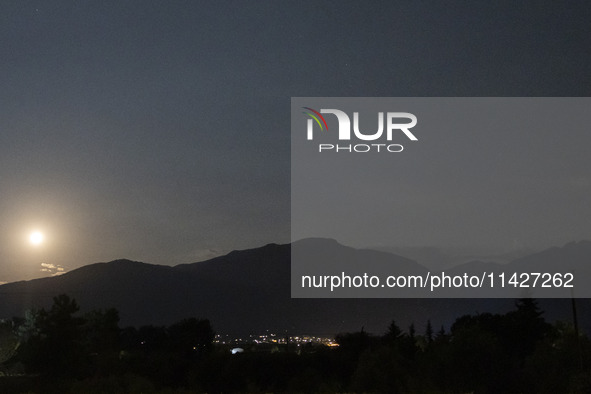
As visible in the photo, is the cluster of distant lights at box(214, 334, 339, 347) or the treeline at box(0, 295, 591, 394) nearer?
the treeline at box(0, 295, 591, 394)

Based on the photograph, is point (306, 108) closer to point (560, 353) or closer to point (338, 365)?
point (560, 353)

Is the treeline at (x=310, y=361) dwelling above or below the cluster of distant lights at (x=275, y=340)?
below

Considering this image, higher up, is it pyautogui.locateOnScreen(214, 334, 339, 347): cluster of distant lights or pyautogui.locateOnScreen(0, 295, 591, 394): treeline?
pyautogui.locateOnScreen(214, 334, 339, 347): cluster of distant lights

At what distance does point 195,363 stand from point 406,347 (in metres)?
16.8

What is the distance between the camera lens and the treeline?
118 feet

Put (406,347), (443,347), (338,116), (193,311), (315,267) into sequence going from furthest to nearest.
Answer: (193,311), (315,267), (406,347), (443,347), (338,116)

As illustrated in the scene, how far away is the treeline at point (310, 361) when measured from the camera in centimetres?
A: 3597

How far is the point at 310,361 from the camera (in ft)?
183

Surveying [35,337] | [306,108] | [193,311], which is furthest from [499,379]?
[193,311]

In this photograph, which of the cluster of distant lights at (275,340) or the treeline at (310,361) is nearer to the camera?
the treeline at (310,361)

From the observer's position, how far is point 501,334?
58625mm

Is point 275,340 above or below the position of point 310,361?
above

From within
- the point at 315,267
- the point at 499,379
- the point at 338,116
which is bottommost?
the point at 499,379

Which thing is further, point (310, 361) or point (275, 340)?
point (275, 340)
